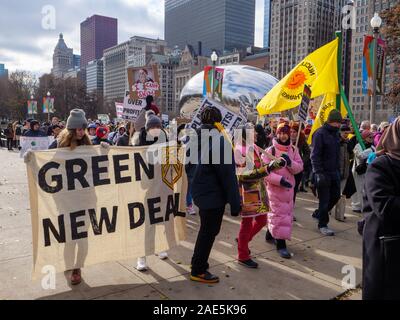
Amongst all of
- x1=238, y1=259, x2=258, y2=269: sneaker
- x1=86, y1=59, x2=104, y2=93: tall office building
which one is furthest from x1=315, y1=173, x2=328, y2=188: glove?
x1=86, y1=59, x2=104, y2=93: tall office building

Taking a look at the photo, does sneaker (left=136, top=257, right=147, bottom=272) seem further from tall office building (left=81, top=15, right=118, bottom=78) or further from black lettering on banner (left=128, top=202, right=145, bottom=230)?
tall office building (left=81, top=15, right=118, bottom=78)

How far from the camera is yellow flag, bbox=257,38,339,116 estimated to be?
655 centimetres

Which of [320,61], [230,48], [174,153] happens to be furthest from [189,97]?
[230,48]

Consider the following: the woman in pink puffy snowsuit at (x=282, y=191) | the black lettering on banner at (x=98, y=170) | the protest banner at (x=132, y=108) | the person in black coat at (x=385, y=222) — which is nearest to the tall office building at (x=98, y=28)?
the protest banner at (x=132, y=108)

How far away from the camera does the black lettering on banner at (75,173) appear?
13.2 ft

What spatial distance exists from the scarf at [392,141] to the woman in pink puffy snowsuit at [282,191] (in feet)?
8.30

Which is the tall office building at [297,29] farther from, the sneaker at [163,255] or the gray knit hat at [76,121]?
the gray knit hat at [76,121]

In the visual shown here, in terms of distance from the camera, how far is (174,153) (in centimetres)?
471

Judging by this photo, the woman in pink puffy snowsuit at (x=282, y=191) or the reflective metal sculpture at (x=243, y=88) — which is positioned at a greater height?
the reflective metal sculpture at (x=243, y=88)

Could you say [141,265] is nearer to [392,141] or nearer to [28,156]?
[28,156]

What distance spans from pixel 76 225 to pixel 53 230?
24 centimetres

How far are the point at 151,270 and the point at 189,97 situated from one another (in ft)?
91.3

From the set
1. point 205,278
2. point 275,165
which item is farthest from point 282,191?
point 205,278
